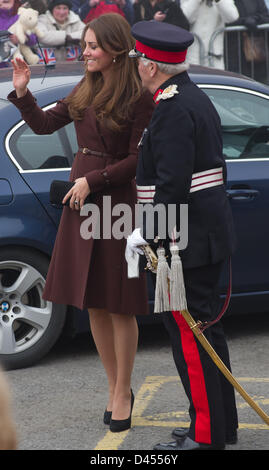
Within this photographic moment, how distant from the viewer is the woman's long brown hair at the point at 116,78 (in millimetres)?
4109

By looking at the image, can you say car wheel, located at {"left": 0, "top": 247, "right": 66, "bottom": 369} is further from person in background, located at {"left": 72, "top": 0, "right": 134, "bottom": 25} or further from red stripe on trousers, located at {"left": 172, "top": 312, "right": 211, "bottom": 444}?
person in background, located at {"left": 72, "top": 0, "right": 134, "bottom": 25}

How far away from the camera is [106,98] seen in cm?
412

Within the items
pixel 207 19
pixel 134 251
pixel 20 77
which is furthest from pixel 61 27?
pixel 134 251

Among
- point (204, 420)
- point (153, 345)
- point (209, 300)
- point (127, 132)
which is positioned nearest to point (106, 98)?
point (127, 132)

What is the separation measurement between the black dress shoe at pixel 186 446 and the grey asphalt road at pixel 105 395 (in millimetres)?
107

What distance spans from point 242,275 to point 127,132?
5.28 feet

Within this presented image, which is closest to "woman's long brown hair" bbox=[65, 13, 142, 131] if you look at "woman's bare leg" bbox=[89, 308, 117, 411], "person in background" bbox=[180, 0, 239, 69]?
"woman's bare leg" bbox=[89, 308, 117, 411]

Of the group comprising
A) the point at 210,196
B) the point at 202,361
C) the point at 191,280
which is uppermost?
the point at 210,196

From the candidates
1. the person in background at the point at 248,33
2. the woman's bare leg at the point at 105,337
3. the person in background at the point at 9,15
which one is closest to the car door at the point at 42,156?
the woman's bare leg at the point at 105,337

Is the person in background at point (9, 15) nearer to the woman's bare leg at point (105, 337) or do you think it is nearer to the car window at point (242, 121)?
the car window at point (242, 121)

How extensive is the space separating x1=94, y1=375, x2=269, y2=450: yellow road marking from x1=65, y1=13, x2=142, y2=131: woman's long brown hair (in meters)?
1.38

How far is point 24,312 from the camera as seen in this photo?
5.12 metres

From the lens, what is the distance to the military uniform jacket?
3609 mm

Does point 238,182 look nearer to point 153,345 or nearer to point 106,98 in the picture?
point 153,345
